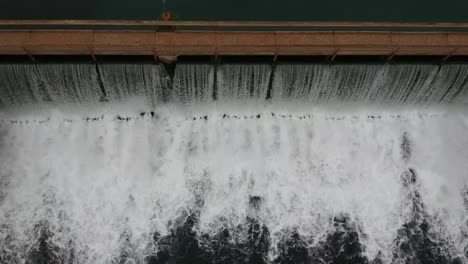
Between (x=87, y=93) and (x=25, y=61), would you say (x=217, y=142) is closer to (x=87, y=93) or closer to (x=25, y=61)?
(x=87, y=93)
